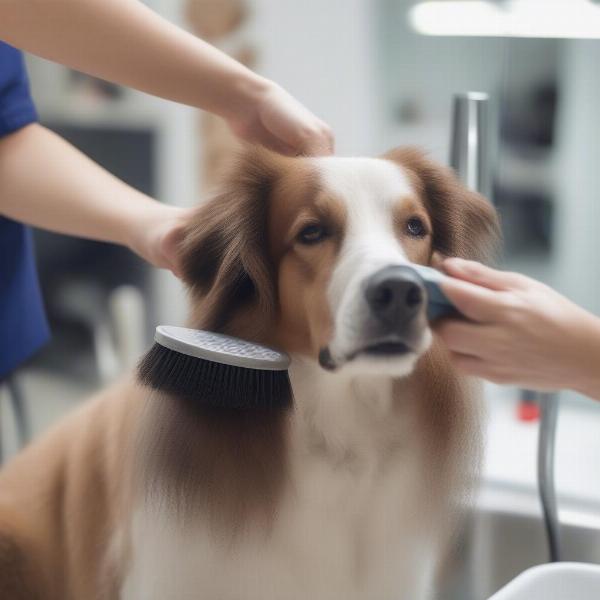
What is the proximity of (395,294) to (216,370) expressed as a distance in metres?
0.18

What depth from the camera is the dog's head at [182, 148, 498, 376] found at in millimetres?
731

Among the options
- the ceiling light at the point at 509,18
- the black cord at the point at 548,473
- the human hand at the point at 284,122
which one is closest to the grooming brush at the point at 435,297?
the human hand at the point at 284,122

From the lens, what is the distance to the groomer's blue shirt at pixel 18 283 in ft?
3.44

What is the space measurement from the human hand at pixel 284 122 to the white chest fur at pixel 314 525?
223 mm

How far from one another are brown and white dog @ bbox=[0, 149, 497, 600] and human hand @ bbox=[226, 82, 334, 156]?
8 centimetres

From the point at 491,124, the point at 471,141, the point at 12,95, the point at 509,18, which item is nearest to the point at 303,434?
the point at 471,141

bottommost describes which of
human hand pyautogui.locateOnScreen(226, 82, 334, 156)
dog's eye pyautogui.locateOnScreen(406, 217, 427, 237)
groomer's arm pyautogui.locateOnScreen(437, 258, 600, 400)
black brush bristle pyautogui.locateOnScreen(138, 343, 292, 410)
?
black brush bristle pyautogui.locateOnScreen(138, 343, 292, 410)

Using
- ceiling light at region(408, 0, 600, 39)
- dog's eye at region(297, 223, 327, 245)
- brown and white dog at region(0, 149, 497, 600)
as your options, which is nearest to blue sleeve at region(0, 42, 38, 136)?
brown and white dog at region(0, 149, 497, 600)

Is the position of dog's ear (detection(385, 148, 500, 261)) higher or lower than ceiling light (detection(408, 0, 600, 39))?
lower

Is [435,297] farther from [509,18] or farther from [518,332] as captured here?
[509,18]

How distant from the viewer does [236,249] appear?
770 mm

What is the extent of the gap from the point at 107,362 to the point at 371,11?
3.46ft

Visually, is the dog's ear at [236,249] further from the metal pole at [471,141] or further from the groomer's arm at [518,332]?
the metal pole at [471,141]

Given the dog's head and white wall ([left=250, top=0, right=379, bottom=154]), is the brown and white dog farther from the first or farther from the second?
white wall ([left=250, top=0, right=379, bottom=154])
